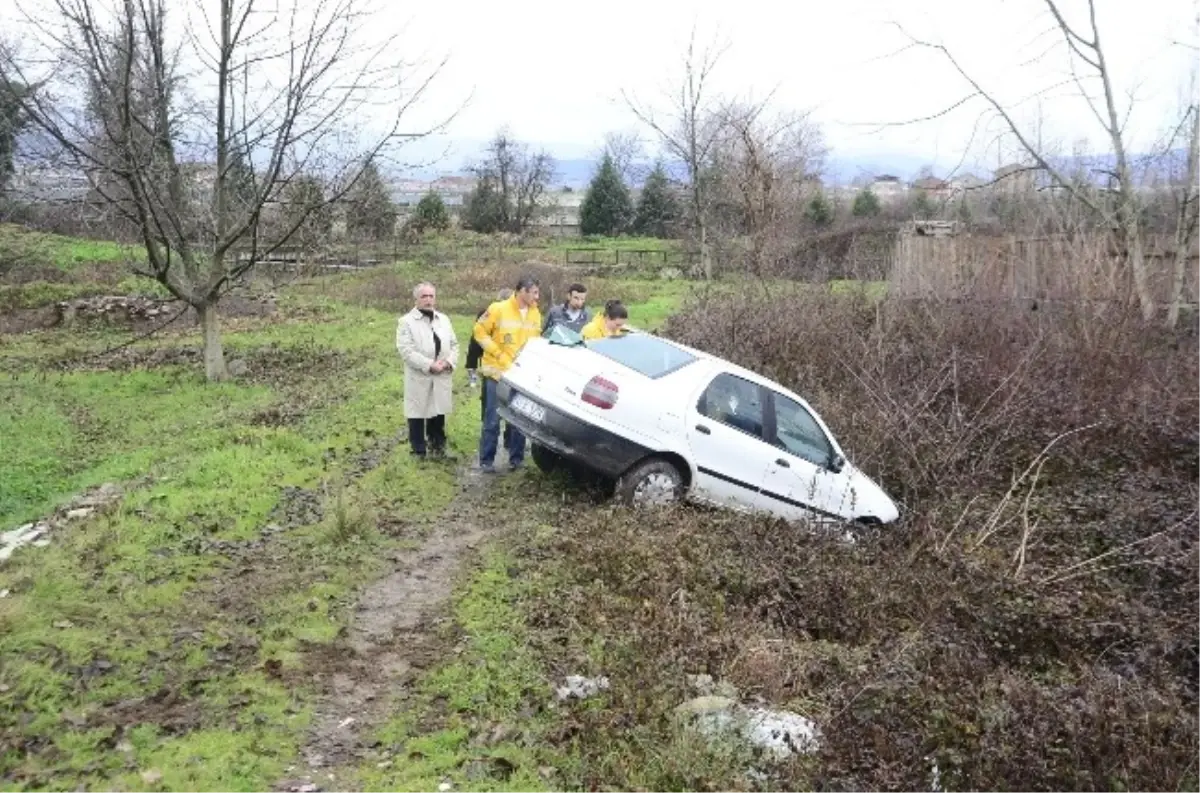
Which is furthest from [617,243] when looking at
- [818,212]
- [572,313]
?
[572,313]

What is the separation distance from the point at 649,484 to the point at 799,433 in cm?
156

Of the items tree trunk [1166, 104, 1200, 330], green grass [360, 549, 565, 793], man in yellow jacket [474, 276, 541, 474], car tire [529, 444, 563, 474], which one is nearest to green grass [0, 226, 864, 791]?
A: green grass [360, 549, 565, 793]

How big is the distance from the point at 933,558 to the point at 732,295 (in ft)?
38.2

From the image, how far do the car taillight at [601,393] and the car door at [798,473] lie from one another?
152 cm

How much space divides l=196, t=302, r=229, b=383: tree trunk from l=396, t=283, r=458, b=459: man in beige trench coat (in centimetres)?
748

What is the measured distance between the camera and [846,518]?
8.88 meters

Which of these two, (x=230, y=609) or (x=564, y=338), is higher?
(x=564, y=338)

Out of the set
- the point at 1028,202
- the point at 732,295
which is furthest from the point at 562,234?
the point at 732,295

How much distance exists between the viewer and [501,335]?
9.72 meters

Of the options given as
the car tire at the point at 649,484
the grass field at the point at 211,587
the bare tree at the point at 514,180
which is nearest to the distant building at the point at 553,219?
the bare tree at the point at 514,180

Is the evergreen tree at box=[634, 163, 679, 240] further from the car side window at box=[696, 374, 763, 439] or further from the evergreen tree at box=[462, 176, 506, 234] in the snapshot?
the car side window at box=[696, 374, 763, 439]

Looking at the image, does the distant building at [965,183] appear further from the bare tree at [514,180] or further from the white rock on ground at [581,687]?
the bare tree at [514,180]

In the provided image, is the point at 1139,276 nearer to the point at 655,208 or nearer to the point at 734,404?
the point at 734,404

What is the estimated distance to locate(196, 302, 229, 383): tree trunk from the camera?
15.8 meters
